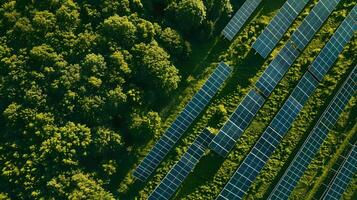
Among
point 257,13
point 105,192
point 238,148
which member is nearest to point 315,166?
point 238,148

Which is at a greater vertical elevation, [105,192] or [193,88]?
[193,88]

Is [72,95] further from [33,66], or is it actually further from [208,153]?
[208,153]

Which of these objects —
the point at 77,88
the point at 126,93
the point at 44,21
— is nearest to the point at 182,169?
the point at 126,93

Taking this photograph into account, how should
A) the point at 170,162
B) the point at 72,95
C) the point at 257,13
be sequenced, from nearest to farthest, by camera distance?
the point at 72,95 < the point at 170,162 < the point at 257,13

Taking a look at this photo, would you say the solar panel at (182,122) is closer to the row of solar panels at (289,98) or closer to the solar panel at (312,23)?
the row of solar panels at (289,98)

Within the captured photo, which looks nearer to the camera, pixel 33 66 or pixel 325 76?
pixel 33 66

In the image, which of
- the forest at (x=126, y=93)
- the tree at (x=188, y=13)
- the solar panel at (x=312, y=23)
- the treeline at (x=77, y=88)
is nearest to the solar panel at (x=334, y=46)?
the forest at (x=126, y=93)

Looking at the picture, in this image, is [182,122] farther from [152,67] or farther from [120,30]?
[120,30]
